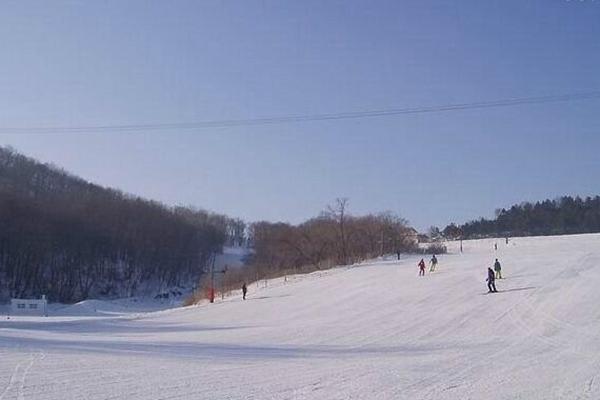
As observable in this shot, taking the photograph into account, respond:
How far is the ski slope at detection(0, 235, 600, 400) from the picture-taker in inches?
522

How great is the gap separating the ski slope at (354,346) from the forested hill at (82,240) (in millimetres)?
65356

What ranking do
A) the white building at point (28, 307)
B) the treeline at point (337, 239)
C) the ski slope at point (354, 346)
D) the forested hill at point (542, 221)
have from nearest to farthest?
1. the ski slope at point (354, 346)
2. the white building at point (28, 307)
3. the treeline at point (337, 239)
4. the forested hill at point (542, 221)

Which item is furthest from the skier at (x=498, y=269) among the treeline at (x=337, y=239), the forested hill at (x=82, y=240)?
the forested hill at (x=82, y=240)

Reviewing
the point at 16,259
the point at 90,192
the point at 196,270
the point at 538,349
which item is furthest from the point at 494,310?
the point at 90,192

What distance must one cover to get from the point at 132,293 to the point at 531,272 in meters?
82.0

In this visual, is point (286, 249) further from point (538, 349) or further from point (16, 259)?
point (538, 349)

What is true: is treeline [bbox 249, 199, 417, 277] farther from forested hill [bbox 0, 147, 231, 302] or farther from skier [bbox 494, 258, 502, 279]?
skier [bbox 494, 258, 502, 279]

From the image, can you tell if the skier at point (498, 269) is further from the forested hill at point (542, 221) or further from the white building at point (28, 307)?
the forested hill at point (542, 221)

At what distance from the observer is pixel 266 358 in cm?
1984

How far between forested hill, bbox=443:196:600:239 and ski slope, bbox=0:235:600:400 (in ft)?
313

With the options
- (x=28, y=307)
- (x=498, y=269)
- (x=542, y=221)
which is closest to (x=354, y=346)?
(x=498, y=269)

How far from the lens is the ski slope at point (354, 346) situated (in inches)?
522

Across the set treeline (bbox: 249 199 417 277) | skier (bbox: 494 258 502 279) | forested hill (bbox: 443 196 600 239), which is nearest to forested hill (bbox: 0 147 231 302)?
treeline (bbox: 249 199 417 277)

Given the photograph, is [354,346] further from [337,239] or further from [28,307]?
[337,239]
